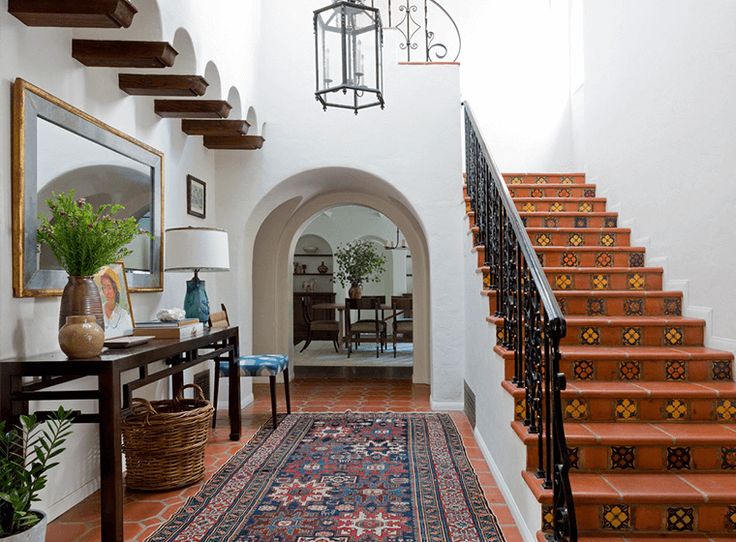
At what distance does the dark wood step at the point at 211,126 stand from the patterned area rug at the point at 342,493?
98.8 inches

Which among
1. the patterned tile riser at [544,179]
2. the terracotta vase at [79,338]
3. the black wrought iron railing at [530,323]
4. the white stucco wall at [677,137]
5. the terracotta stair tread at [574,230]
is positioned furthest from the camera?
the patterned tile riser at [544,179]

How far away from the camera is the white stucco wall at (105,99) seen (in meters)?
2.59

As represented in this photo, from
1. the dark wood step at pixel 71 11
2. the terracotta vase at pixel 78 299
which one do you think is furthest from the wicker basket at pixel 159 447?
the dark wood step at pixel 71 11

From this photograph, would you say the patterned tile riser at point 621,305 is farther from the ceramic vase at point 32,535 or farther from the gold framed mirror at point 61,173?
the ceramic vase at point 32,535

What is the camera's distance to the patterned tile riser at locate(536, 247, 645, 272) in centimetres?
447

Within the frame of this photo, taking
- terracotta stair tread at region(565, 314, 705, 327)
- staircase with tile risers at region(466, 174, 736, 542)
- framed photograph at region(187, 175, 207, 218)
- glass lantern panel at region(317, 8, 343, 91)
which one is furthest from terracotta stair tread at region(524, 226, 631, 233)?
framed photograph at region(187, 175, 207, 218)

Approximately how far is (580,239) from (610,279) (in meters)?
0.66

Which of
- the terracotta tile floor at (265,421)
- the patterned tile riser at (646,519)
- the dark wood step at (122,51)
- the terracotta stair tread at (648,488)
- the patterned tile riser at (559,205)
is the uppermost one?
the dark wood step at (122,51)

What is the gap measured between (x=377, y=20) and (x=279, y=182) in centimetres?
231

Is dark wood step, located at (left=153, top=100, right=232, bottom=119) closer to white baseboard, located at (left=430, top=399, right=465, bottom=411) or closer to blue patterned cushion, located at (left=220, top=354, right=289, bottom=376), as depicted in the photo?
blue patterned cushion, located at (left=220, top=354, right=289, bottom=376)

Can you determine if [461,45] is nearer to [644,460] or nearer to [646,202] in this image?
[646,202]

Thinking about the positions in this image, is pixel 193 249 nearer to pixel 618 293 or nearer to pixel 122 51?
pixel 122 51

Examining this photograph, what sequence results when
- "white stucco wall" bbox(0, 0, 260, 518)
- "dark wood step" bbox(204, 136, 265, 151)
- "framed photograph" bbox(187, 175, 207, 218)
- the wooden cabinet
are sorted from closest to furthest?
1. "white stucco wall" bbox(0, 0, 260, 518)
2. "framed photograph" bbox(187, 175, 207, 218)
3. "dark wood step" bbox(204, 136, 265, 151)
4. the wooden cabinet

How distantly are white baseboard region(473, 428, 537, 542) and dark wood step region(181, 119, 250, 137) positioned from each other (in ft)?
10.3
